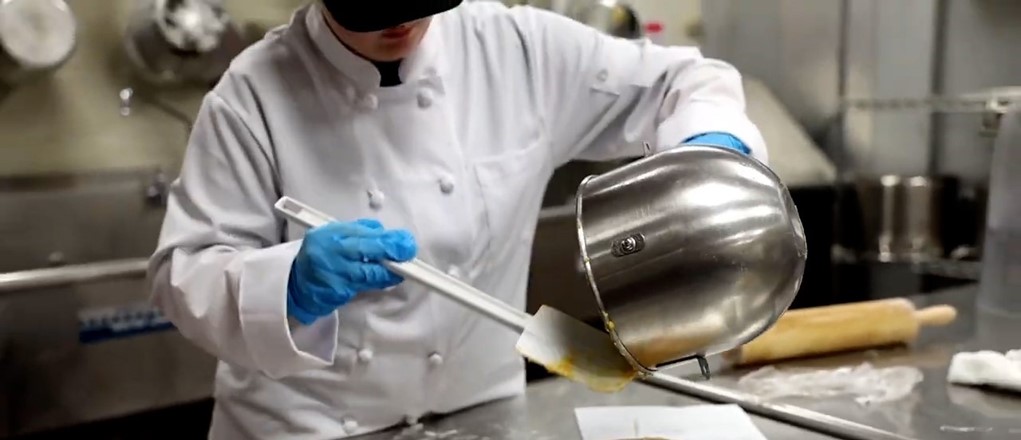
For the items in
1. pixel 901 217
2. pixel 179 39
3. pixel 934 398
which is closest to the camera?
pixel 934 398

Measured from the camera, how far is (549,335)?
79cm

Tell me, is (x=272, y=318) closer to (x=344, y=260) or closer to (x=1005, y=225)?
(x=344, y=260)

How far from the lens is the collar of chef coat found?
954 mm

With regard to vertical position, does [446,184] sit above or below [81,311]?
above

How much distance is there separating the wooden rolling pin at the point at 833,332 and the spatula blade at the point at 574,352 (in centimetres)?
38

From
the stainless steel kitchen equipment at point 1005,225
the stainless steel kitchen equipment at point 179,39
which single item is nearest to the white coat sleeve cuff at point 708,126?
the stainless steel kitchen equipment at point 1005,225

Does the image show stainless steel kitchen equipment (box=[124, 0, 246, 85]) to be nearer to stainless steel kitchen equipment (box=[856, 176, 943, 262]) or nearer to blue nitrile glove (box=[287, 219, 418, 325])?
blue nitrile glove (box=[287, 219, 418, 325])

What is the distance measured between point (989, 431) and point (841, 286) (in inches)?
47.2

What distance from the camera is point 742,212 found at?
2.29ft

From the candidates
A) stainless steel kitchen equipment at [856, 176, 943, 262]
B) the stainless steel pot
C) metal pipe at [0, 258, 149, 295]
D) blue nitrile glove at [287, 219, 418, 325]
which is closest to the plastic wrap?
the stainless steel pot

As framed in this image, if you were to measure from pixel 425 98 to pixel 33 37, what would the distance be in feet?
2.02

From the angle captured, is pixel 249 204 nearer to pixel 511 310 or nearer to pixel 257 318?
pixel 257 318

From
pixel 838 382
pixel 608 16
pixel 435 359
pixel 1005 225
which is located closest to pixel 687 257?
pixel 435 359

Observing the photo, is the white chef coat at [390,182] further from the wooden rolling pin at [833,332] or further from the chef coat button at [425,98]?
the wooden rolling pin at [833,332]
